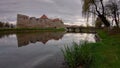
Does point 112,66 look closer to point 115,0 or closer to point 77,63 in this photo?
point 77,63

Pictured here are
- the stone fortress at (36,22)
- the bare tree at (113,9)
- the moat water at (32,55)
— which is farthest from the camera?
the stone fortress at (36,22)

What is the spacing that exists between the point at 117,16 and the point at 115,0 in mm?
2983

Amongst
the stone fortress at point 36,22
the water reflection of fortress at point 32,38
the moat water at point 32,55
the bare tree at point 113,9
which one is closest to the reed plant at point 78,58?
the moat water at point 32,55

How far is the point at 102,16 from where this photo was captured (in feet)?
134

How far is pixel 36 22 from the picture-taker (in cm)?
16438

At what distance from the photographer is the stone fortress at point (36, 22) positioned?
14200 centimetres

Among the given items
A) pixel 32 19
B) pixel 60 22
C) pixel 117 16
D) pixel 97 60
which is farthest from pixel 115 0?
pixel 60 22

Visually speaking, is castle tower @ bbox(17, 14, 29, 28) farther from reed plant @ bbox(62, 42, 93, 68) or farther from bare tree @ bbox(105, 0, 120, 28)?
reed plant @ bbox(62, 42, 93, 68)

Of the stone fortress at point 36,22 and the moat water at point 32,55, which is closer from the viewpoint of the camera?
the moat water at point 32,55

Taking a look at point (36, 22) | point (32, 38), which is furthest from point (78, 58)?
point (36, 22)

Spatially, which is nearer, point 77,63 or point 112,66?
point 112,66

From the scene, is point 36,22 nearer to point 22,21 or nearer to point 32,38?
point 22,21

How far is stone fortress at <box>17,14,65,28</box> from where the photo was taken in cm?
14200

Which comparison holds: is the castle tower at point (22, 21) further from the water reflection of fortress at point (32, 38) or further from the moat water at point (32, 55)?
the moat water at point (32, 55)
